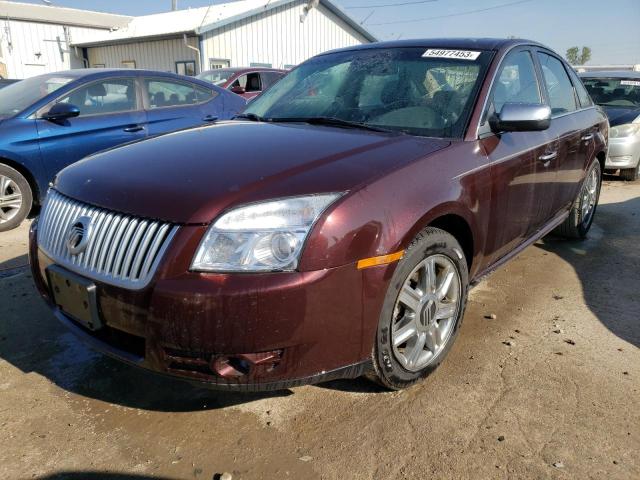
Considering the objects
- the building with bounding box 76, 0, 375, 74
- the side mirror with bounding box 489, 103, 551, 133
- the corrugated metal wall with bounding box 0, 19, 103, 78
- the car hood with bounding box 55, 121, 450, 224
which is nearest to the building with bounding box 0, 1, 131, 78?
the corrugated metal wall with bounding box 0, 19, 103, 78

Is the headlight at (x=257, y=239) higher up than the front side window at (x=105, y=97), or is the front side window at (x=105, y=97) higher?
the front side window at (x=105, y=97)

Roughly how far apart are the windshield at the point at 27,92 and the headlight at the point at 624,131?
7.22m

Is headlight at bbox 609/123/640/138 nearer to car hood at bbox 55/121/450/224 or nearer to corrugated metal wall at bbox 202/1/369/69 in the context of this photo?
car hood at bbox 55/121/450/224

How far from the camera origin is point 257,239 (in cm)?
193

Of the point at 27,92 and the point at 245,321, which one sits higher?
the point at 27,92

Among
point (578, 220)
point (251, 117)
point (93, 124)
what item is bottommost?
point (578, 220)

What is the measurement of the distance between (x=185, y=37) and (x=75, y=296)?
18.4 metres

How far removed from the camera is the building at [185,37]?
19328mm

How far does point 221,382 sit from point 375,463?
2.23ft

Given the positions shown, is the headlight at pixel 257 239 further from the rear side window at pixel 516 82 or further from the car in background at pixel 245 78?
the car in background at pixel 245 78

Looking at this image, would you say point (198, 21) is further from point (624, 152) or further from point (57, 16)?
point (624, 152)

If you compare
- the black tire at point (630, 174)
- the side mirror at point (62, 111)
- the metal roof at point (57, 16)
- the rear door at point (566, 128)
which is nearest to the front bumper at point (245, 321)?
the rear door at point (566, 128)

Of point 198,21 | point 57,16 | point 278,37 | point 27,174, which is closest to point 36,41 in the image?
point 57,16

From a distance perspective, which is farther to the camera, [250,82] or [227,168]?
[250,82]
